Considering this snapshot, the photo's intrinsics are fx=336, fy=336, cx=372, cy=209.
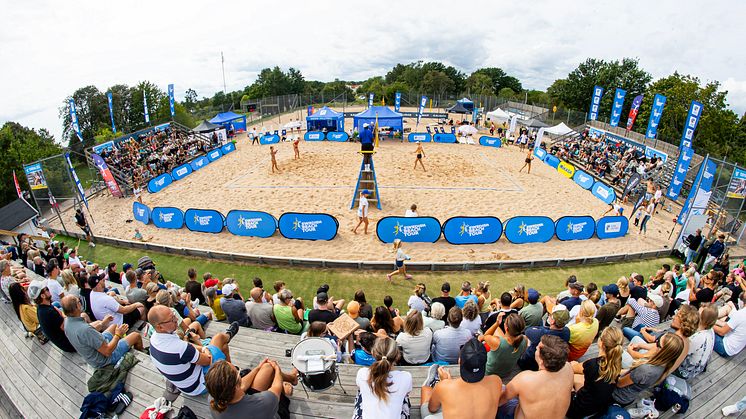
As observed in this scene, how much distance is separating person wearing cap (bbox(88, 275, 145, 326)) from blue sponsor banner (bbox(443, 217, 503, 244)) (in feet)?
29.2

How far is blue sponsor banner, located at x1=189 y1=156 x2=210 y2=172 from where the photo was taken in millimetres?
21203

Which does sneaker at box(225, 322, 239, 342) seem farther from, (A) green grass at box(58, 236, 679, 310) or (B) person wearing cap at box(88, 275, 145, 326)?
(A) green grass at box(58, 236, 679, 310)

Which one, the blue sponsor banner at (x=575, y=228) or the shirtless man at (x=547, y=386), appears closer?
the shirtless man at (x=547, y=386)

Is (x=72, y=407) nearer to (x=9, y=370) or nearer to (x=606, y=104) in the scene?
(x=9, y=370)

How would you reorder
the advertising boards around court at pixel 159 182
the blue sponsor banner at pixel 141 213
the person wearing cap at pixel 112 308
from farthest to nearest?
1. the advertising boards around court at pixel 159 182
2. the blue sponsor banner at pixel 141 213
3. the person wearing cap at pixel 112 308

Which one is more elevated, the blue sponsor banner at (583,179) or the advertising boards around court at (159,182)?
the blue sponsor banner at (583,179)

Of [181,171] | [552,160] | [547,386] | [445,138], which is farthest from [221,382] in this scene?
[445,138]

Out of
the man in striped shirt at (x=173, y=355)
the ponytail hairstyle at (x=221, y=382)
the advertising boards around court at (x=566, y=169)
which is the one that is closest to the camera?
the ponytail hairstyle at (x=221, y=382)

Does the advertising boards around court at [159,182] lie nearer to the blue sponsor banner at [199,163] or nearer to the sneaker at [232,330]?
the blue sponsor banner at [199,163]

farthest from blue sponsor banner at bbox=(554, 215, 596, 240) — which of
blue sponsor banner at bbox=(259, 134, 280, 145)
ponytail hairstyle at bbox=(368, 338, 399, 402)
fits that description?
blue sponsor banner at bbox=(259, 134, 280, 145)

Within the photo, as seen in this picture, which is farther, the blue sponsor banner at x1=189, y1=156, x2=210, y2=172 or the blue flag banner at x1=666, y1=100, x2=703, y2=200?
the blue sponsor banner at x1=189, y1=156, x2=210, y2=172

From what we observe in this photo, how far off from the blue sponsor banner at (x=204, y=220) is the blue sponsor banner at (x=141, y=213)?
1.89 m

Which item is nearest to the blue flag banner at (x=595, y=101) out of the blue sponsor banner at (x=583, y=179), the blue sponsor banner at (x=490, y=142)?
the blue sponsor banner at (x=490, y=142)

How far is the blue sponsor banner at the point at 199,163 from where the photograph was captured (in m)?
21.2
